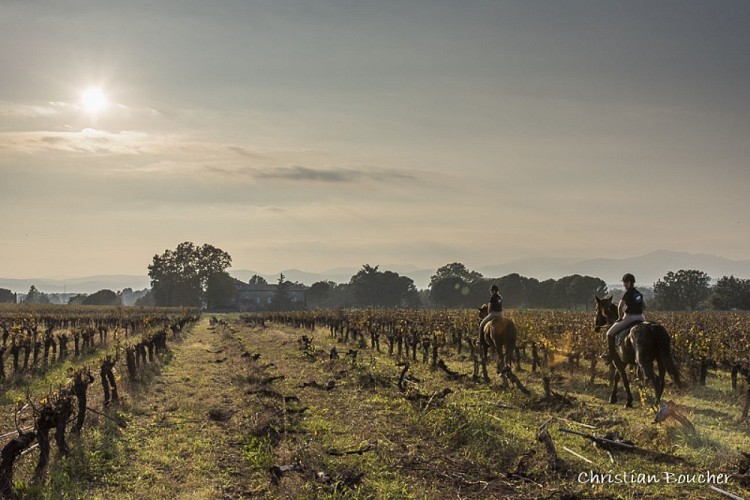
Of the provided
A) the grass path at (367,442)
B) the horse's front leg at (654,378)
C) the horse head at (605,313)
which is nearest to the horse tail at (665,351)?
the horse's front leg at (654,378)

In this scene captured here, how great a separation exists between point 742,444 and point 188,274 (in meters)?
129

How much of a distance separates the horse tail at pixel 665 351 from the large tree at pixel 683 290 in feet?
304

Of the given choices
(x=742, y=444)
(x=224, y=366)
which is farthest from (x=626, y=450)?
(x=224, y=366)

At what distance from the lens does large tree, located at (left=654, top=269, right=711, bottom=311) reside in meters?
94.9

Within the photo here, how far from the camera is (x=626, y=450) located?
32.6 ft

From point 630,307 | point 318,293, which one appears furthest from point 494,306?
point 318,293

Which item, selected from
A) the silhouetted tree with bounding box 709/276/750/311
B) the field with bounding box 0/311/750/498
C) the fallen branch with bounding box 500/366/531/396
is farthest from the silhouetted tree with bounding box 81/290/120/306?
the fallen branch with bounding box 500/366/531/396

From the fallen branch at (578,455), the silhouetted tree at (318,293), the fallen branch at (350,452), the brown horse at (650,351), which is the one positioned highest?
the silhouetted tree at (318,293)

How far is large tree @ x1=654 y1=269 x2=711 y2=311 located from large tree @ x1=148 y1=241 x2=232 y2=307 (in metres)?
89.2

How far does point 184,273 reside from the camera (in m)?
129

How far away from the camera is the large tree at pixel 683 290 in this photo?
94938mm

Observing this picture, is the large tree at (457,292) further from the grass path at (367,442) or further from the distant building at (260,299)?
the grass path at (367,442)

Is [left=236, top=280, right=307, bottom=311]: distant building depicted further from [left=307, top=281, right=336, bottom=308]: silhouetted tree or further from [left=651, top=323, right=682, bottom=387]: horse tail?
[left=651, top=323, right=682, bottom=387]: horse tail

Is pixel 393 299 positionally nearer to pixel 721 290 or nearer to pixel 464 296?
pixel 464 296
